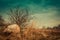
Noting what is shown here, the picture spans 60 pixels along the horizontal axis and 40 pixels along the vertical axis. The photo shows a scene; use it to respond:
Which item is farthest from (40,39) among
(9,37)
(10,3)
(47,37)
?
(10,3)

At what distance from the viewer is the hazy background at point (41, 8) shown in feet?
11.9

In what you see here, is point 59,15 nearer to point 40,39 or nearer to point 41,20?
point 41,20

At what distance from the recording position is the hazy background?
363cm

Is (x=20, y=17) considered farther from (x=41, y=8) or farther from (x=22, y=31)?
(x=41, y=8)

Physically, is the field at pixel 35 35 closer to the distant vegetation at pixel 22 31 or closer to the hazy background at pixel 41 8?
the distant vegetation at pixel 22 31

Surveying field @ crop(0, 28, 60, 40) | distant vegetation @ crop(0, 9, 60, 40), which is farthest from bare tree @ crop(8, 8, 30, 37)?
field @ crop(0, 28, 60, 40)

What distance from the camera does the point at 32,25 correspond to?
11.8 ft

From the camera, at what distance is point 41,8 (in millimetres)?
3643

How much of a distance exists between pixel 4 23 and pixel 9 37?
284 millimetres

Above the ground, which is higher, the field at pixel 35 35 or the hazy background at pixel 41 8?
the hazy background at pixel 41 8


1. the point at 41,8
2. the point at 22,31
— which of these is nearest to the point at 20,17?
the point at 22,31

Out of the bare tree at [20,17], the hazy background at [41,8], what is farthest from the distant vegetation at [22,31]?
the hazy background at [41,8]

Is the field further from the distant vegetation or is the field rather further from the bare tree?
the bare tree

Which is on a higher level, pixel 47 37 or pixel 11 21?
pixel 11 21
